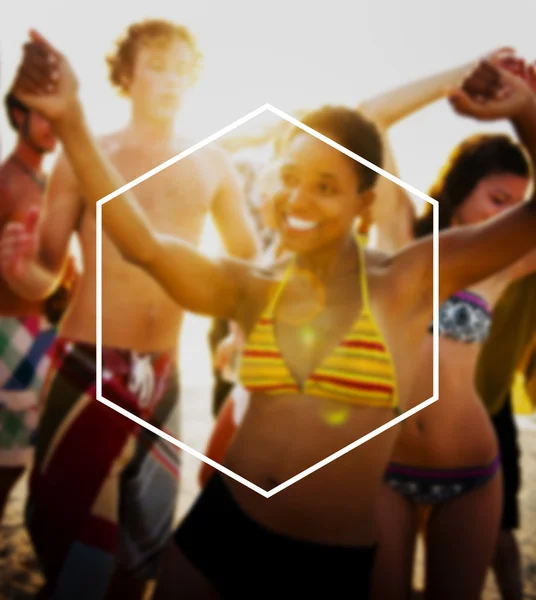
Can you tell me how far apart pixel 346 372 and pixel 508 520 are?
0.53m

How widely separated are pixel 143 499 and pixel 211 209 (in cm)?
57

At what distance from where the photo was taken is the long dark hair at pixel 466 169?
41.4 inches

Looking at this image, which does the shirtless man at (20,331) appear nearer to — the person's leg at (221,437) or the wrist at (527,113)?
the person's leg at (221,437)

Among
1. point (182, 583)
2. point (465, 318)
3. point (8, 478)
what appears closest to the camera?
point (182, 583)

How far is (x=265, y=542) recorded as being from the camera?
832 millimetres

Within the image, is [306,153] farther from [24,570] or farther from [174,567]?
[24,570]

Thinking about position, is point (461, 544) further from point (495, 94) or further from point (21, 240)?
point (21, 240)

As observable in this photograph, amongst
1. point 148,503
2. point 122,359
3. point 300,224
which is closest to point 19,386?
point 122,359

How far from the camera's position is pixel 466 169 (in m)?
1.10

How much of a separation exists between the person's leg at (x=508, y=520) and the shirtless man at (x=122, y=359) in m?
0.60

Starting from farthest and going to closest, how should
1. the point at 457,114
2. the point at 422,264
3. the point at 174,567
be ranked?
1. the point at 457,114
2. the point at 422,264
3. the point at 174,567

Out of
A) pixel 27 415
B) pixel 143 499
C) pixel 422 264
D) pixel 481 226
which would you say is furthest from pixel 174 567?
pixel 481 226

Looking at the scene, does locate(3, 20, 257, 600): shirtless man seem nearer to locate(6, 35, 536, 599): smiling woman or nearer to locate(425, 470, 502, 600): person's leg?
locate(6, 35, 536, 599): smiling woman

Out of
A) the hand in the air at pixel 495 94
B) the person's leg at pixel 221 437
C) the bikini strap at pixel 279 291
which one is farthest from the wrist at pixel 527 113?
the person's leg at pixel 221 437
